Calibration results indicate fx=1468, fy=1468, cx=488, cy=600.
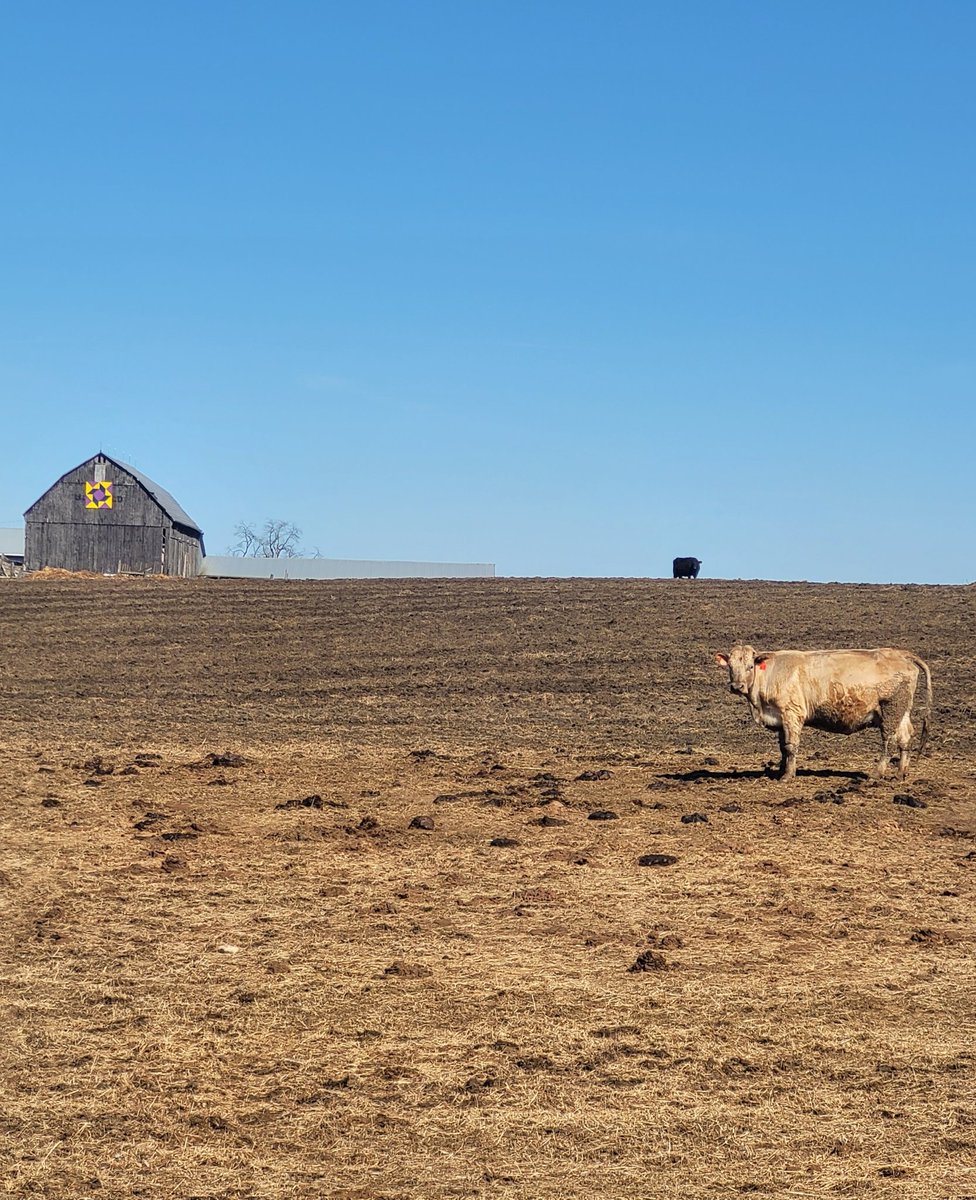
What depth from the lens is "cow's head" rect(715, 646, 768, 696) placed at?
17.0 m

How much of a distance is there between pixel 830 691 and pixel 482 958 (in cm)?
826

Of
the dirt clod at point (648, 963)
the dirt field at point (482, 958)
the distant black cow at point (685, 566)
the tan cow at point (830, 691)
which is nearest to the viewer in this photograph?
the dirt field at point (482, 958)

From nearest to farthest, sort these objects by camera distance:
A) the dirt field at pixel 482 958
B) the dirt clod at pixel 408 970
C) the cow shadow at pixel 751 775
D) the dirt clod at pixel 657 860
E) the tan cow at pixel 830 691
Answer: the dirt field at pixel 482 958 → the dirt clod at pixel 408 970 → the dirt clod at pixel 657 860 → the tan cow at pixel 830 691 → the cow shadow at pixel 751 775

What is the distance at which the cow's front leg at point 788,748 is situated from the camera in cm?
1703

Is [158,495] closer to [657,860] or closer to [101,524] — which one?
[101,524]

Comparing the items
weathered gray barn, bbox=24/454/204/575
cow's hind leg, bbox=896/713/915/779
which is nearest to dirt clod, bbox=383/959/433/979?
cow's hind leg, bbox=896/713/915/779

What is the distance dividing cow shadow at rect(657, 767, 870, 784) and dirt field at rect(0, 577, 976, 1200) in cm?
10

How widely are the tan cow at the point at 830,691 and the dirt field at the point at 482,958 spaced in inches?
26.1

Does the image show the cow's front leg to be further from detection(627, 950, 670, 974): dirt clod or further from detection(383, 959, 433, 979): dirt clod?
detection(383, 959, 433, 979): dirt clod

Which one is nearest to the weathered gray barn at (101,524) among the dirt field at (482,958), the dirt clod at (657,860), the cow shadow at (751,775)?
the dirt field at (482,958)

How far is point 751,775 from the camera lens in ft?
57.8

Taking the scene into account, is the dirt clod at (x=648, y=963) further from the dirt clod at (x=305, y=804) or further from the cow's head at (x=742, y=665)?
the cow's head at (x=742, y=665)

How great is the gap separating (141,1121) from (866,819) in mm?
9281

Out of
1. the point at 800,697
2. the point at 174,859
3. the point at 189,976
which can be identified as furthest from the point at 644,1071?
the point at 800,697
